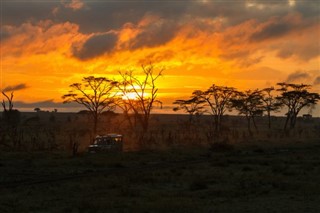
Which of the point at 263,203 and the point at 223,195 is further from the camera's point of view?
the point at 223,195

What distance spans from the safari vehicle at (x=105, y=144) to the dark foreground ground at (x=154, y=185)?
14.9ft

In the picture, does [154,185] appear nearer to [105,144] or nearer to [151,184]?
[151,184]

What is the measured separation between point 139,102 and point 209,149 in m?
29.8

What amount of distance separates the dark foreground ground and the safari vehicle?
455 centimetres

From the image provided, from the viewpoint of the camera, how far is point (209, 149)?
42.5 m

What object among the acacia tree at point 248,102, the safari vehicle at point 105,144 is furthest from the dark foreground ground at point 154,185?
the acacia tree at point 248,102

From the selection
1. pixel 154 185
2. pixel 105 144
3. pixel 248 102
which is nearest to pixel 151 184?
pixel 154 185

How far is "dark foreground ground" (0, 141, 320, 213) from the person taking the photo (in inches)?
616

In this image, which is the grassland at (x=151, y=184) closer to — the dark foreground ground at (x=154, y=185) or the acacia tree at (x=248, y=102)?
the dark foreground ground at (x=154, y=185)

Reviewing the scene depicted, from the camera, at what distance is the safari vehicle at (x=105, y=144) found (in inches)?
1475

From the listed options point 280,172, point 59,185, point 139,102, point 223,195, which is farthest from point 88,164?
point 139,102

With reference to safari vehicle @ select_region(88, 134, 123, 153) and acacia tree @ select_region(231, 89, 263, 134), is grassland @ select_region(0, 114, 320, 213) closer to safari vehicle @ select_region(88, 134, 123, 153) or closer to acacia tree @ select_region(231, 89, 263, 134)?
safari vehicle @ select_region(88, 134, 123, 153)

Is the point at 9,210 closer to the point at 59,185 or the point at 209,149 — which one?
the point at 59,185

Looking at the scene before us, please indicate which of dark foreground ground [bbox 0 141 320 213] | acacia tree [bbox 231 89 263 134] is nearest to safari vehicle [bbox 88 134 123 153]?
dark foreground ground [bbox 0 141 320 213]
